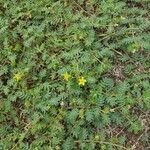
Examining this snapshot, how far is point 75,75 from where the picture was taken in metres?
4.03

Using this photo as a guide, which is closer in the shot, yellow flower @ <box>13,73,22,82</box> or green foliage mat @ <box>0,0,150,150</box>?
green foliage mat @ <box>0,0,150,150</box>

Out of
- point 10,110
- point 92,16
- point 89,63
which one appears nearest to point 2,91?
point 10,110

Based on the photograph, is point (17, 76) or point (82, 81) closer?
point (82, 81)

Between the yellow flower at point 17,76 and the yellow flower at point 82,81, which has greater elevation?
the yellow flower at point 17,76

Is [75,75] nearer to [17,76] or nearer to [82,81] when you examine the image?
[82,81]

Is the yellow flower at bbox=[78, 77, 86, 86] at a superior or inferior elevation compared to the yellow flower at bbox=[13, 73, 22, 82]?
inferior

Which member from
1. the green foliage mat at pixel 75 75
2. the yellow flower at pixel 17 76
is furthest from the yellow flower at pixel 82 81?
the yellow flower at pixel 17 76

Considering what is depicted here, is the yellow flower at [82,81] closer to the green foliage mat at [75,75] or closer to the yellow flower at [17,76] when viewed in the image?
the green foliage mat at [75,75]

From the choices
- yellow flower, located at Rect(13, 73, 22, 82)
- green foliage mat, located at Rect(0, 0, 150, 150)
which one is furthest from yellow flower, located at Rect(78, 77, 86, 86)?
yellow flower, located at Rect(13, 73, 22, 82)

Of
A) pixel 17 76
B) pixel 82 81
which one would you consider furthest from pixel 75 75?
pixel 17 76

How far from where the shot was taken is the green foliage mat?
3994 mm

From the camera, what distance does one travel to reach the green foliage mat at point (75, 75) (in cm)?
399

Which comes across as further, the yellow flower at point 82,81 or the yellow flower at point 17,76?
the yellow flower at point 17,76

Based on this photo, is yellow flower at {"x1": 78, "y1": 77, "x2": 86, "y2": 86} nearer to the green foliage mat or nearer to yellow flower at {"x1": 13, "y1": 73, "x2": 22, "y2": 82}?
the green foliage mat
